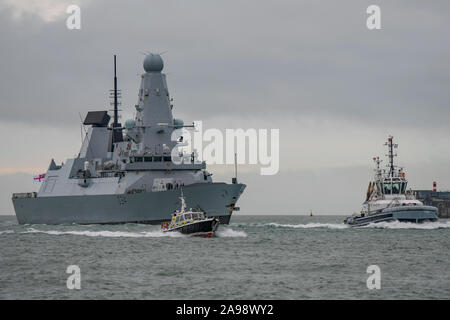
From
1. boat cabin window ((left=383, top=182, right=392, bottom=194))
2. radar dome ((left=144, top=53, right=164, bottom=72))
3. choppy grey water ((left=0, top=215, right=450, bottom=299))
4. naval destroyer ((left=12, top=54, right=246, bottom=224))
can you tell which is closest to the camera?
choppy grey water ((left=0, top=215, right=450, bottom=299))

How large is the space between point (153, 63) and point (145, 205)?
1747 cm

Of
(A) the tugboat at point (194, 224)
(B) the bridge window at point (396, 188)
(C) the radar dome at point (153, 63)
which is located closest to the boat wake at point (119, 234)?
(A) the tugboat at point (194, 224)

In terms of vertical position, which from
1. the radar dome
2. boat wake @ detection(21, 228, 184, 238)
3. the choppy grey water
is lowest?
the choppy grey water

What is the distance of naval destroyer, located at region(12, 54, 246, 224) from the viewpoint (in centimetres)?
8238

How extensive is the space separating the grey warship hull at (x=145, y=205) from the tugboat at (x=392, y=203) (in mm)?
13739

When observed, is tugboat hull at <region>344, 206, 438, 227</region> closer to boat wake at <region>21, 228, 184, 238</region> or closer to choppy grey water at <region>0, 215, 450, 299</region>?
choppy grey water at <region>0, 215, 450, 299</region>

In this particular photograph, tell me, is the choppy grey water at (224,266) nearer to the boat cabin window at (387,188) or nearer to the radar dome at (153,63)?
the boat cabin window at (387,188)

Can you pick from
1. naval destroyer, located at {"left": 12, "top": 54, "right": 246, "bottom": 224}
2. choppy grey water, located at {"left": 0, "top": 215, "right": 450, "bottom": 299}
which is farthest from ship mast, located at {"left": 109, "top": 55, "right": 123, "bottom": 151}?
choppy grey water, located at {"left": 0, "top": 215, "right": 450, "bottom": 299}

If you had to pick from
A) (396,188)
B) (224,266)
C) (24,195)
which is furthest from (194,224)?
(24,195)

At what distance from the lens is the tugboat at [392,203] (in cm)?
7869

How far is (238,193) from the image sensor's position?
85750mm

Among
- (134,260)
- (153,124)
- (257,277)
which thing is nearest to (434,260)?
(257,277)

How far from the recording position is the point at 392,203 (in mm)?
79250

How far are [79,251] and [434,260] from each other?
76.5 ft
